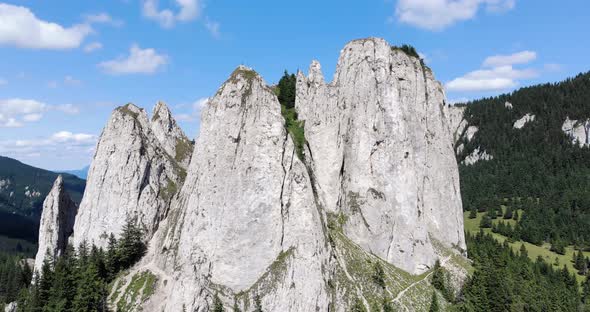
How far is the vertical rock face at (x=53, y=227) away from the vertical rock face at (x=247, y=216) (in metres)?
27.3

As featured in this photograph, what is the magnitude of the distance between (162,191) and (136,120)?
49.5 feet

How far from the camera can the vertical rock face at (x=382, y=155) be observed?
81.2m

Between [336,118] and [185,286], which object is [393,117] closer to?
[336,118]

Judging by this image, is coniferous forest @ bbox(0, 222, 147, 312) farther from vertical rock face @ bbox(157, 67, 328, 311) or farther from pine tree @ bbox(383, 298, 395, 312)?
pine tree @ bbox(383, 298, 395, 312)

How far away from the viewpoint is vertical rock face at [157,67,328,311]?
216ft

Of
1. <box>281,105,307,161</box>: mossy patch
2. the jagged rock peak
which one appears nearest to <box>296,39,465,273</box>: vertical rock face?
<box>281,105,307,161</box>: mossy patch

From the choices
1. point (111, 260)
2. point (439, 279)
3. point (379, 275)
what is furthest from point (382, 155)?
point (111, 260)

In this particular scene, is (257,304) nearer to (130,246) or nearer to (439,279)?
(130,246)

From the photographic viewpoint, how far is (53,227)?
84.2m

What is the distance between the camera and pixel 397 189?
82.6 m

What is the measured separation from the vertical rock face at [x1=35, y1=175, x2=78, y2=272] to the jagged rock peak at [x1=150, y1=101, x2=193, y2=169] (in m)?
24.2

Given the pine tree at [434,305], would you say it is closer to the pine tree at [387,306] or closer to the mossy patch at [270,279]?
the pine tree at [387,306]

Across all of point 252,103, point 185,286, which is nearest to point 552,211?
point 252,103

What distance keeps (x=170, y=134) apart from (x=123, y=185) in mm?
25755
